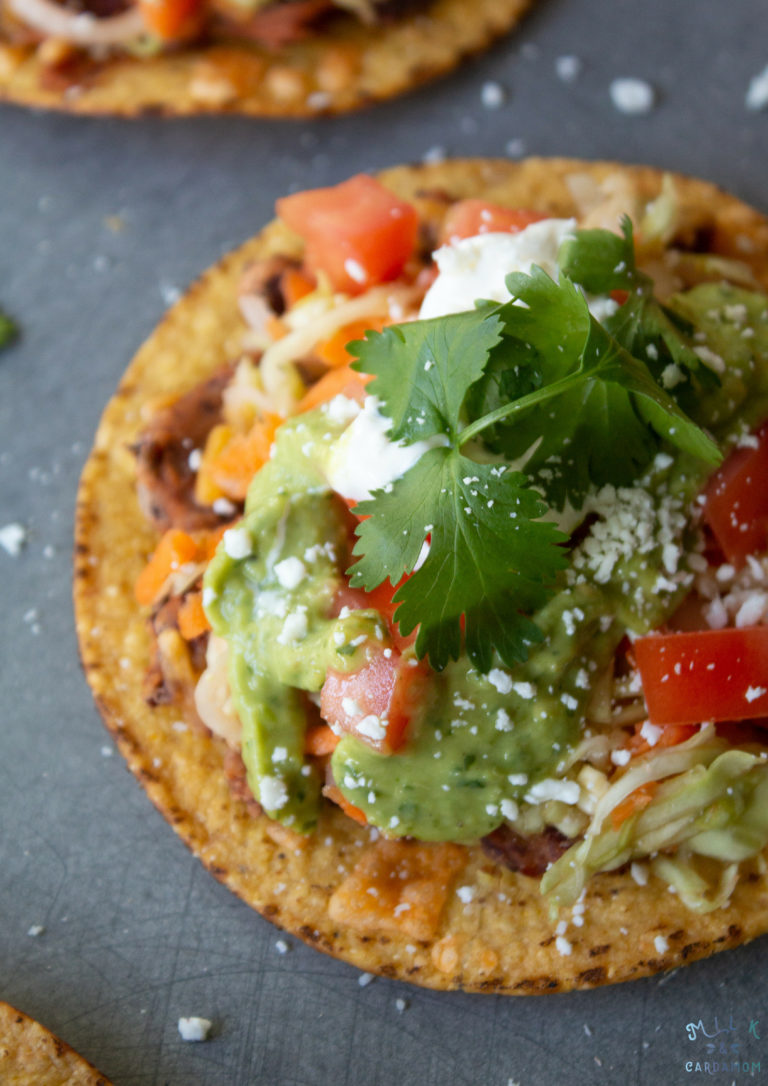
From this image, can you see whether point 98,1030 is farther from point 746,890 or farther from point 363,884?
point 746,890

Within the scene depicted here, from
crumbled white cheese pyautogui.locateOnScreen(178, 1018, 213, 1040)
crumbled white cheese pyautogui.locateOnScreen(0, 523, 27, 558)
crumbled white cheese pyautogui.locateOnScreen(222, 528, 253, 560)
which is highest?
crumbled white cheese pyautogui.locateOnScreen(222, 528, 253, 560)

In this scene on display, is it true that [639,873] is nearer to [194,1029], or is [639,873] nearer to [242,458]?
[194,1029]

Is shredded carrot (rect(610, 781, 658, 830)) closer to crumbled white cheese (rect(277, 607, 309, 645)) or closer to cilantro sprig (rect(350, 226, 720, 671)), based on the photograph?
cilantro sprig (rect(350, 226, 720, 671))

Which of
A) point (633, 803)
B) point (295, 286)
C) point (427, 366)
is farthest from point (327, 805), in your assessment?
point (295, 286)

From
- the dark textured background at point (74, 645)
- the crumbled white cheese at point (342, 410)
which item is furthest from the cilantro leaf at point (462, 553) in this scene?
the dark textured background at point (74, 645)

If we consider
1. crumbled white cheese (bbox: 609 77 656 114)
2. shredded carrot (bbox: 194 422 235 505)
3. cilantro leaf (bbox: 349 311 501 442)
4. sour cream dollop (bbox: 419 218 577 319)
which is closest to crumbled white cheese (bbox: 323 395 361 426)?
cilantro leaf (bbox: 349 311 501 442)

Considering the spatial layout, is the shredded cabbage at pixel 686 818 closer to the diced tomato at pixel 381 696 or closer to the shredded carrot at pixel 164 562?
the diced tomato at pixel 381 696
